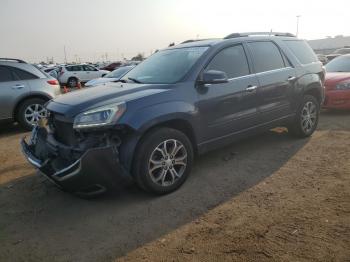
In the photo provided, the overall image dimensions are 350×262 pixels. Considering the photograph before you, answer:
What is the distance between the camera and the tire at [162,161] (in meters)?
3.97

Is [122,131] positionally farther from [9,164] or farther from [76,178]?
Answer: [9,164]

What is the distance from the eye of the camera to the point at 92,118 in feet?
12.6

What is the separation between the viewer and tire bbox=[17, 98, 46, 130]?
27.3 feet

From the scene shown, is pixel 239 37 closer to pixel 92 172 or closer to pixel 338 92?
pixel 92 172

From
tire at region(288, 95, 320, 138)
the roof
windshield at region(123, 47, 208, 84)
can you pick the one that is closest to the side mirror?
windshield at region(123, 47, 208, 84)

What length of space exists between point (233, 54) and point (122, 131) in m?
2.20

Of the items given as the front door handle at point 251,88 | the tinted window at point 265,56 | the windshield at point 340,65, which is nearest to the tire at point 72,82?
the windshield at point 340,65

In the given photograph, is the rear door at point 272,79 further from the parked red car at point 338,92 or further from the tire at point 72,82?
the tire at point 72,82

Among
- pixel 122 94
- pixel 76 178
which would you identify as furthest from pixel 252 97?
pixel 76 178

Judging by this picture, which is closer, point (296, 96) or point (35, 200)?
point (35, 200)

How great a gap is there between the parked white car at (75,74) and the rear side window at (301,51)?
21305mm

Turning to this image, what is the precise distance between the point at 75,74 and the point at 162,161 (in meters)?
24.0

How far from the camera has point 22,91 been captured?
27.1ft

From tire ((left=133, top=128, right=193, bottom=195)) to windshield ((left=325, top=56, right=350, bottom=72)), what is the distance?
275 inches
